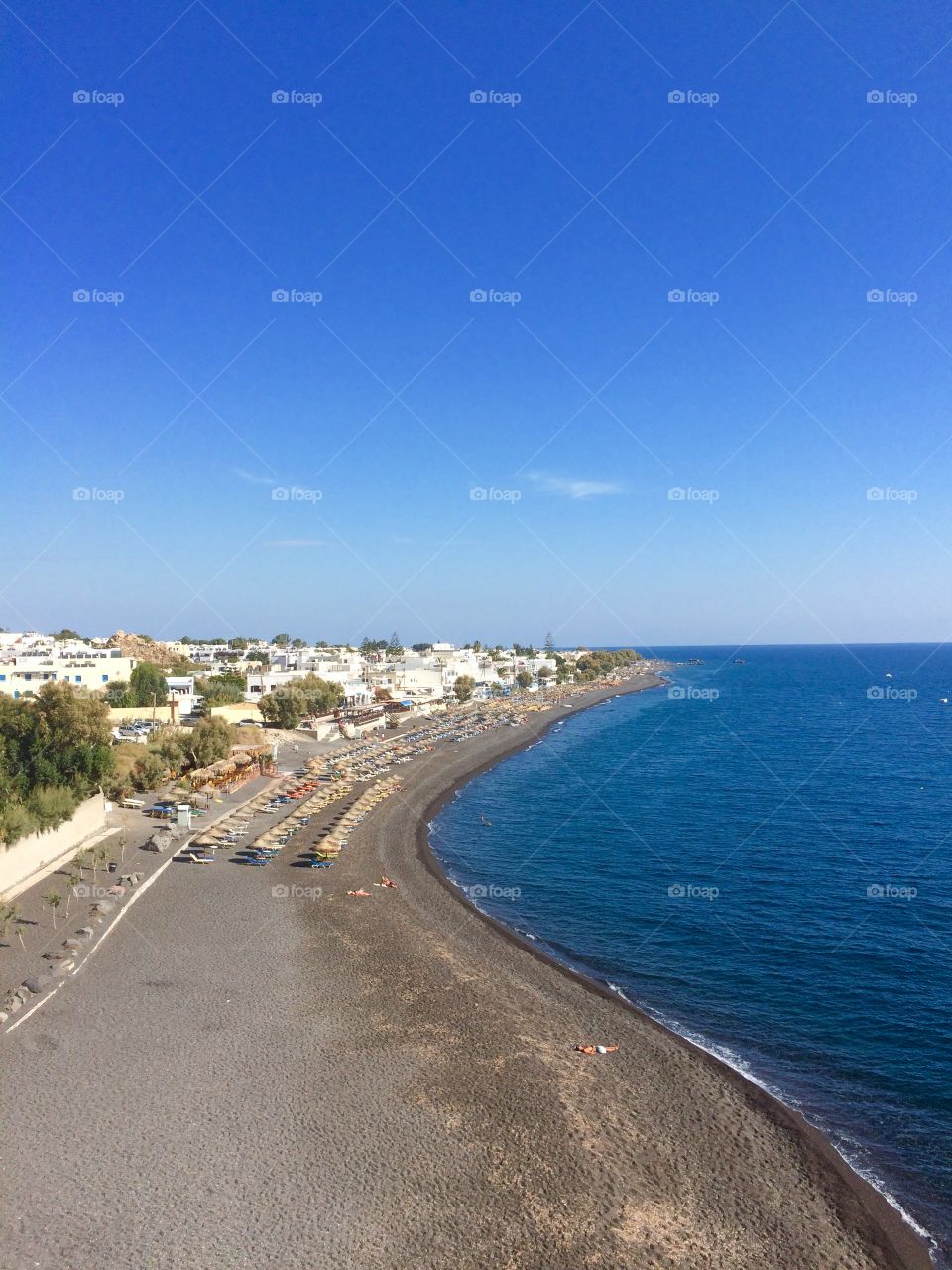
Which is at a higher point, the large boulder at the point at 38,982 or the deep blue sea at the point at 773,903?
the large boulder at the point at 38,982

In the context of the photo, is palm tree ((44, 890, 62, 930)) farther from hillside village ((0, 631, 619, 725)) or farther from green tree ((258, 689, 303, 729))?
green tree ((258, 689, 303, 729))

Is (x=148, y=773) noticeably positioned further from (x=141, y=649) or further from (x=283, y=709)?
(x=141, y=649)

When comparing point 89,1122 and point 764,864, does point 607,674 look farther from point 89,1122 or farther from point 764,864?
point 89,1122

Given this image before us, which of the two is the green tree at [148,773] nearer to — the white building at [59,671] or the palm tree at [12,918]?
the palm tree at [12,918]

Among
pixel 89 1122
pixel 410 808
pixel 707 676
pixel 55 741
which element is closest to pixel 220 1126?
pixel 89 1122

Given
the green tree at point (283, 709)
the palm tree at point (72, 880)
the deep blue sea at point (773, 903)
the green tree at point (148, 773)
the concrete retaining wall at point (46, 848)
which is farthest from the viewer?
the green tree at point (283, 709)

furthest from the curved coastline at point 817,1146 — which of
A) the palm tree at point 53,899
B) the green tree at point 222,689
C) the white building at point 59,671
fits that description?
the white building at point 59,671
